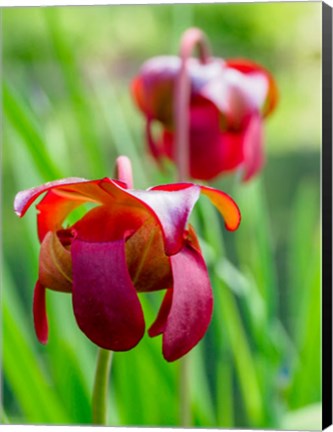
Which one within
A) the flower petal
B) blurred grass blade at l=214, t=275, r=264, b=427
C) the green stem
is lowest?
blurred grass blade at l=214, t=275, r=264, b=427

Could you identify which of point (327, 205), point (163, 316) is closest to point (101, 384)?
point (163, 316)

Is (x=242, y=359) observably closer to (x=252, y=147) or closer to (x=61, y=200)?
(x=252, y=147)

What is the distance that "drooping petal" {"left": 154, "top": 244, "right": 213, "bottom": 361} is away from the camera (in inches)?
21.2

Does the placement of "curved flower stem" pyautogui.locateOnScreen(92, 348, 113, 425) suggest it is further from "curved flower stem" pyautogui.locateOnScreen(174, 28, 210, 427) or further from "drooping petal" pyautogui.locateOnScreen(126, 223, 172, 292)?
"curved flower stem" pyautogui.locateOnScreen(174, 28, 210, 427)

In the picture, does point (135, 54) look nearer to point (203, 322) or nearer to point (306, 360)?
point (306, 360)

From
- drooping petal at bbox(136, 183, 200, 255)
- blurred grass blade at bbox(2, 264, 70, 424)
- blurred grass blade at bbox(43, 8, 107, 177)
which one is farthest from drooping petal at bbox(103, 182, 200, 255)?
blurred grass blade at bbox(43, 8, 107, 177)

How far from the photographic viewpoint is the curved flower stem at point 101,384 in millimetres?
576

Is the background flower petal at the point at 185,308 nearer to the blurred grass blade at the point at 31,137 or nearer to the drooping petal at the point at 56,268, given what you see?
the drooping petal at the point at 56,268

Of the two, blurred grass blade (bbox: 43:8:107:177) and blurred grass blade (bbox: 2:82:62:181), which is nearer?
blurred grass blade (bbox: 2:82:62:181)

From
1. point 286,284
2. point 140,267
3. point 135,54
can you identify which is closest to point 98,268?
point 140,267

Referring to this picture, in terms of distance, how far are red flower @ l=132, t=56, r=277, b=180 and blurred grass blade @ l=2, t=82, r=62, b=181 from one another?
0.31 feet

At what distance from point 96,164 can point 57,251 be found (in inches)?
25.4

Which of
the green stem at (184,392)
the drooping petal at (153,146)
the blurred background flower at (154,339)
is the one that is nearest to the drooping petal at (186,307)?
the blurred background flower at (154,339)

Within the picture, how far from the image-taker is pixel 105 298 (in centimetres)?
54
